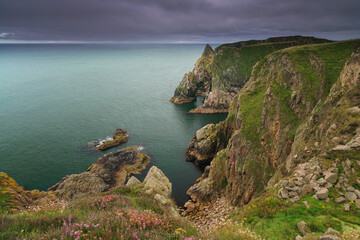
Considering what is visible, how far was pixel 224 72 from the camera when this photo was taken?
111 meters

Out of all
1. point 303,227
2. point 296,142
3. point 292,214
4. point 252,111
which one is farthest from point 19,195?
point 252,111

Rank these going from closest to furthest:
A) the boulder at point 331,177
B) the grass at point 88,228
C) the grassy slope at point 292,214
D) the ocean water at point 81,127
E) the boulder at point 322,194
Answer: the grass at point 88,228, the grassy slope at point 292,214, the boulder at point 322,194, the boulder at point 331,177, the ocean water at point 81,127

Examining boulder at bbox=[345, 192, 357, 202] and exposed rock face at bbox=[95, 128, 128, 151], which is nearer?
boulder at bbox=[345, 192, 357, 202]

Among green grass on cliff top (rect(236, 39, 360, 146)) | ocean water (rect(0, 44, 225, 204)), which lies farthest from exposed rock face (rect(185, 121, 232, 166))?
green grass on cliff top (rect(236, 39, 360, 146))

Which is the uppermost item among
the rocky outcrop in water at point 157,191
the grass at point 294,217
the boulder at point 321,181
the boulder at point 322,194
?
the boulder at point 321,181

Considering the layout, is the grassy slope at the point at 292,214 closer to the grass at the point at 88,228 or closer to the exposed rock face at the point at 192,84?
the grass at the point at 88,228

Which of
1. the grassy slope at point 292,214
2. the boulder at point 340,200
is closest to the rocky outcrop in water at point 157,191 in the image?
the grassy slope at point 292,214

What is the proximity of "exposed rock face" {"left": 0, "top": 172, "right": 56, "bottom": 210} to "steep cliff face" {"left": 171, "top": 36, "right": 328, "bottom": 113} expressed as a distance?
69527mm

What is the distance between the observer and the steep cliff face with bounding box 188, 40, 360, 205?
62.4 feet

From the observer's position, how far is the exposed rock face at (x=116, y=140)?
194ft

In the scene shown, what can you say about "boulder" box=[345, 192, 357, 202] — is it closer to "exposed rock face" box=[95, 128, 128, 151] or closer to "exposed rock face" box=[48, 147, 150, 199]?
"exposed rock face" box=[48, 147, 150, 199]

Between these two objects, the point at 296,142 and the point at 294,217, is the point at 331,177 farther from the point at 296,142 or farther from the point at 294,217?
the point at 296,142

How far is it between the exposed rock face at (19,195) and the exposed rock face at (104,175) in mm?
2828

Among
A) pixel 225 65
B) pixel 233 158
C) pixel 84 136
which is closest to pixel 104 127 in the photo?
pixel 84 136
